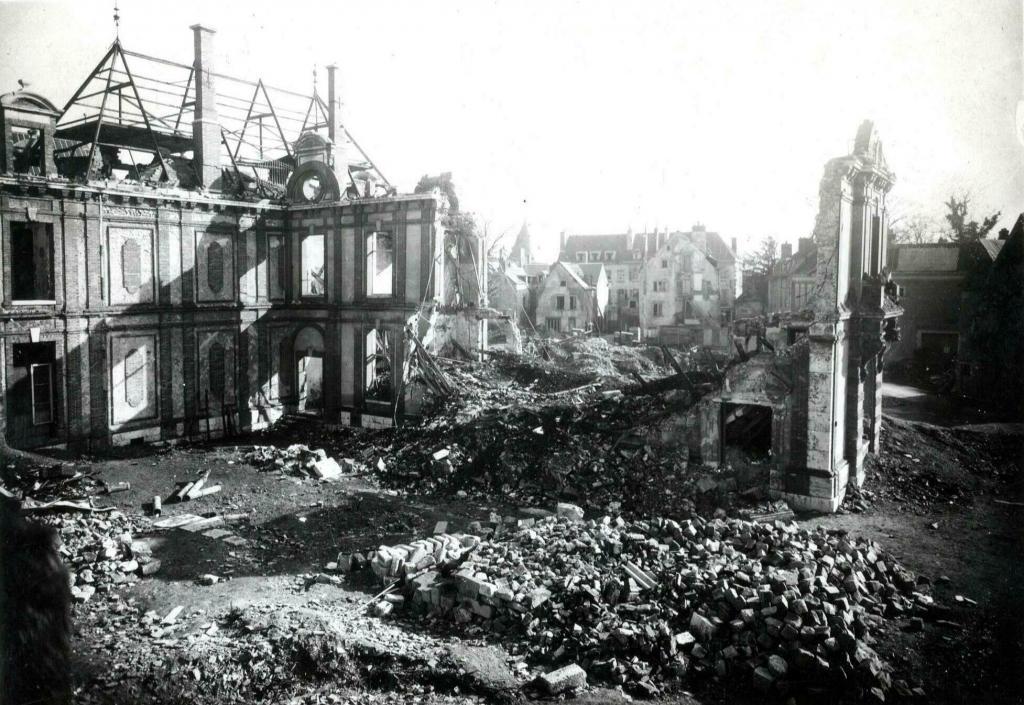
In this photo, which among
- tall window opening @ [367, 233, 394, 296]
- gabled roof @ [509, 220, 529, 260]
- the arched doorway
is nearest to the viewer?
tall window opening @ [367, 233, 394, 296]

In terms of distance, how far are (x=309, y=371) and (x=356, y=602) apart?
61.9 feet

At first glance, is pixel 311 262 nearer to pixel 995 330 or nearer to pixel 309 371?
pixel 309 371

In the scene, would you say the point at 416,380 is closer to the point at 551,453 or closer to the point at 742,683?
the point at 551,453

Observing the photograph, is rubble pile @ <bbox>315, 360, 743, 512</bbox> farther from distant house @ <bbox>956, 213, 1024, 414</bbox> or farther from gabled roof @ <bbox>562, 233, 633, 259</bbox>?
gabled roof @ <bbox>562, 233, 633, 259</bbox>

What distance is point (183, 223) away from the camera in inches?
933

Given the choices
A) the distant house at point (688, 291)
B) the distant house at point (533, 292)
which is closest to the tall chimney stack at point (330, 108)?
the distant house at point (533, 292)

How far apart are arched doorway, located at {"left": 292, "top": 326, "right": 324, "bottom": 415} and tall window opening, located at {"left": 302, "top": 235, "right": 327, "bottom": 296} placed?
1.66 m

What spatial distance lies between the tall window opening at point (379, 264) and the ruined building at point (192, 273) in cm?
6

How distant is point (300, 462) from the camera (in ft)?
63.3

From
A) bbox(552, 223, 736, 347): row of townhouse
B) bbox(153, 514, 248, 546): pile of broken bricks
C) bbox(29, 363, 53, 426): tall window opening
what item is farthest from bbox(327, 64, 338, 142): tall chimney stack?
bbox(552, 223, 736, 347): row of townhouse

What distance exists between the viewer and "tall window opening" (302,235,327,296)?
27.3m

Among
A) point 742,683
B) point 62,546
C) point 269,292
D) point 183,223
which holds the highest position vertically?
point 183,223

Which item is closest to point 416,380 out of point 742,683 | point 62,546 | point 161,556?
point 161,556

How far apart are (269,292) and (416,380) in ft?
26.4
